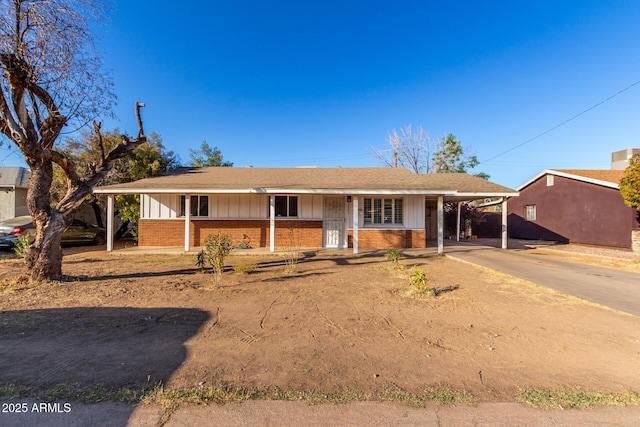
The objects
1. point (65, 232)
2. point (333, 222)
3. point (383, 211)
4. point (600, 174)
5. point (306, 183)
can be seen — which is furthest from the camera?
point (600, 174)

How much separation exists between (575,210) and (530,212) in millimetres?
3627

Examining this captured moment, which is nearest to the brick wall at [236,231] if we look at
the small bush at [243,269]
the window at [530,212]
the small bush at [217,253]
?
the small bush at [243,269]

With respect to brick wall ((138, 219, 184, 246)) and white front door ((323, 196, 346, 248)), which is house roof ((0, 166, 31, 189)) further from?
white front door ((323, 196, 346, 248))

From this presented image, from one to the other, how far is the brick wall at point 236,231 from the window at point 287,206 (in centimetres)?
41

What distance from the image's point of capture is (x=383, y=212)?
14.4 meters

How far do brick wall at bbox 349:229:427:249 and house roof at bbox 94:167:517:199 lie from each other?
2.37m

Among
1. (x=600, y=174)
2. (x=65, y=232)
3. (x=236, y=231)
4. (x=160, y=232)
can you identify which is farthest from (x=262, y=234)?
(x=600, y=174)

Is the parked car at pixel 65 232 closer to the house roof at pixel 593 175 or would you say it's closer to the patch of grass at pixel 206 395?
the patch of grass at pixel 206 395

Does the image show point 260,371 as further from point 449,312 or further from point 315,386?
point 449,312

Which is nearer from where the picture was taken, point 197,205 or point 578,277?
point 578,277

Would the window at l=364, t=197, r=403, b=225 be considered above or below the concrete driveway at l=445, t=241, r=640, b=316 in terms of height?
above

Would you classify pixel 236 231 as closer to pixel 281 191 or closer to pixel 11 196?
pixel 281 191

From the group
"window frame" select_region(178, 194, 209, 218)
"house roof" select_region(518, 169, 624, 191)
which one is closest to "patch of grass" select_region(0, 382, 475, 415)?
"window frame" select_region(178, 194, 209, 218)

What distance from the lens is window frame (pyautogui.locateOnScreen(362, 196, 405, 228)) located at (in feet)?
47.0
